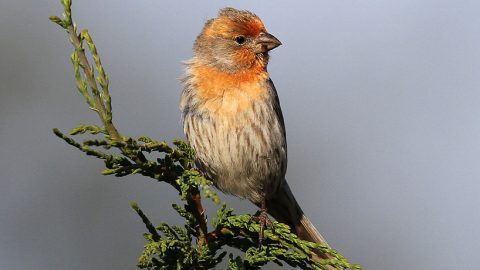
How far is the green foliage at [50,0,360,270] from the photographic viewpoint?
3826 mm

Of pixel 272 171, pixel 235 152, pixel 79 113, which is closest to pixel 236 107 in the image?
pixel 235 152

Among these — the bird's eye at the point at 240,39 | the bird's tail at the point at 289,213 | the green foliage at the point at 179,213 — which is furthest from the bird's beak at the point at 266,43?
the green foliage at the point at 179,213

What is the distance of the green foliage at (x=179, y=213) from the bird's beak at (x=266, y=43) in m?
2.15

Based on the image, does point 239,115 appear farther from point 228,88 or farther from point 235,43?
point 235,43

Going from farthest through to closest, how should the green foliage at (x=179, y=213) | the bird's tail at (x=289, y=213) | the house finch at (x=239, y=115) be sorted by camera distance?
1. the bird's tail at (x=289, y=213)
2. the house finch at (x=239, y=115)
3. the green foliage at (x=179, y=213)

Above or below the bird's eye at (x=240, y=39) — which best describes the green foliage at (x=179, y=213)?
below

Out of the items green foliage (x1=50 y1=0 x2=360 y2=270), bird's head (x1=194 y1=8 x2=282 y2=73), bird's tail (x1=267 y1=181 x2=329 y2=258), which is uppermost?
bird's head (x1=194 y1=8 x2=282 y2=73)

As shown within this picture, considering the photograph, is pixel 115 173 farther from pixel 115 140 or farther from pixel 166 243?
pixel 166 243

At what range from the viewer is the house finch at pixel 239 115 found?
19.4 ft

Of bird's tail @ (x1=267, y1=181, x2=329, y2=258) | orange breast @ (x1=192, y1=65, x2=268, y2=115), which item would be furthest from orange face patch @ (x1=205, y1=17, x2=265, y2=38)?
bird's tail @ (x1=267, y1=181, x2=329, y2=258)

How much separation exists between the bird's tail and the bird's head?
1.29 metres

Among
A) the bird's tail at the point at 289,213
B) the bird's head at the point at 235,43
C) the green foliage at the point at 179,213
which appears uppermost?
the bird's head at the point at 235,43

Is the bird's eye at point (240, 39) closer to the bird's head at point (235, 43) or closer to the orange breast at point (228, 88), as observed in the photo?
the bird's head at point (235, 43)

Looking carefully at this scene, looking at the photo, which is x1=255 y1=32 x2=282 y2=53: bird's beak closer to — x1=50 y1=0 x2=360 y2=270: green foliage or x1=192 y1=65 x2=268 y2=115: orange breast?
x1=192 y1=65 x2=268 y2=115: orange breast
